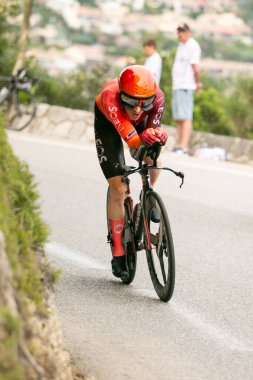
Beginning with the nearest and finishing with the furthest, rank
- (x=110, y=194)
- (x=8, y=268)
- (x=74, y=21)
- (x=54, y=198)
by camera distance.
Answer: (x=8, y=268)
(x=110, y=194)
(x=54, y=198)
(x=74, y=21)

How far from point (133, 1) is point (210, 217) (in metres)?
158

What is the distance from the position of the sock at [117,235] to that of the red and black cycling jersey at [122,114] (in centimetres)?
77

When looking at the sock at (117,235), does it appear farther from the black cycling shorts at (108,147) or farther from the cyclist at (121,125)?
the black cycling shorts at (108,147)

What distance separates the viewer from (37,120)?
22.2 metres

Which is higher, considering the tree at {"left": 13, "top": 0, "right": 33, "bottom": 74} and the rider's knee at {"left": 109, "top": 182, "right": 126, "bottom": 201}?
the rider's knee at {"left": 109, "top": 182, "right": 126, "bottom": 201}

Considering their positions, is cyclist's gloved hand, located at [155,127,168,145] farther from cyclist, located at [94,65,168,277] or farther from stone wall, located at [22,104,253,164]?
stone wall, located at [22,104,253,164]

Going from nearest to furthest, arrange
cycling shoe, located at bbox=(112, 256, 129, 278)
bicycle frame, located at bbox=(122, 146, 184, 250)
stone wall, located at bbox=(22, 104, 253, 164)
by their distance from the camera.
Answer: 1. bicycle frame, located at bbox=(122, 146, 184, 250)
2. cycling shoe, located at bbox=(112, 256, 129, 278)
3. stone wall, located at bbox=(22, 104, 253, 164)

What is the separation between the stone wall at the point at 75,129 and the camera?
70.8 ft

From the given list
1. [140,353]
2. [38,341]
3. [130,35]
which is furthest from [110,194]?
[130,35]

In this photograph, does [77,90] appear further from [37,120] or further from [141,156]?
[141,156]

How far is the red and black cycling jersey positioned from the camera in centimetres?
789

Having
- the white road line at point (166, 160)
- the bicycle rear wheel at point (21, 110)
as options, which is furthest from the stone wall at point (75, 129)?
the white road line at point (166, 160)

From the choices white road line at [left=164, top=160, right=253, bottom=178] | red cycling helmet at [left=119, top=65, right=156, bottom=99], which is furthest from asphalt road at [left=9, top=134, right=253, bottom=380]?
red cycling helmet at [left=119, top=65, right=156, bottom=99]

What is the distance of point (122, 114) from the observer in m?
8.04
